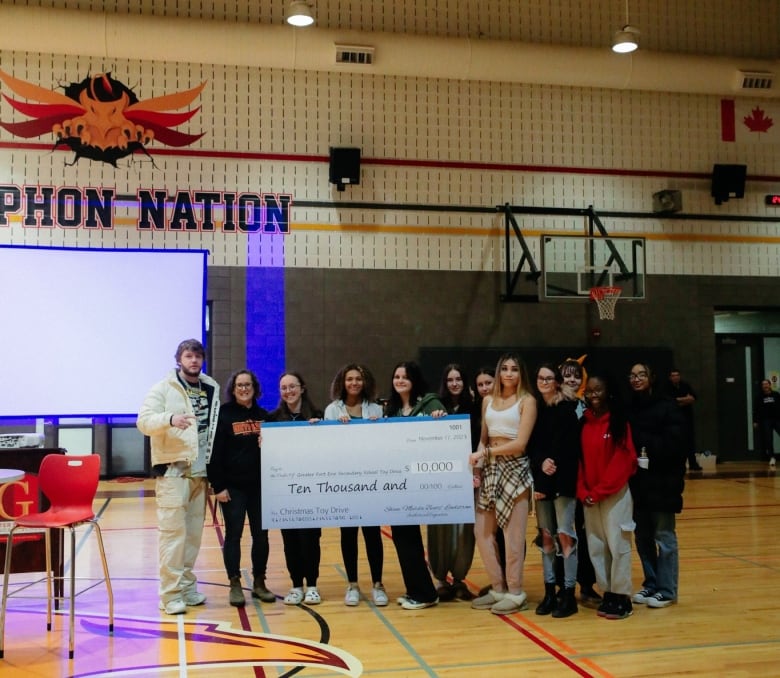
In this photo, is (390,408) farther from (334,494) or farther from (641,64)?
(641,64)

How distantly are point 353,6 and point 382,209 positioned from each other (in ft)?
10.5

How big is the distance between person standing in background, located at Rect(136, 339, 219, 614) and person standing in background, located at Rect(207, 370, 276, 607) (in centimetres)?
9

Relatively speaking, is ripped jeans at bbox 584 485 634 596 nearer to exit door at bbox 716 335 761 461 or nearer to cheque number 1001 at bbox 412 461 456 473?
cheque number 1001 at bbox 412 461 456 473

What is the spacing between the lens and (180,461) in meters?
5.21

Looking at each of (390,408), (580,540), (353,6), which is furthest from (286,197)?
(580,540)

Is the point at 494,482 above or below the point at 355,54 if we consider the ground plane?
below

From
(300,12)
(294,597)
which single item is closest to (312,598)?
(294,597)

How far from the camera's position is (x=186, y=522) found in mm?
5391

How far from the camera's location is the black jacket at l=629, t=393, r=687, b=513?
5.11 metres

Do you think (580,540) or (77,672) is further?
(580,540)

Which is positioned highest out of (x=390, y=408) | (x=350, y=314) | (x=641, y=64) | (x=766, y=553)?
(x=641, y=64)

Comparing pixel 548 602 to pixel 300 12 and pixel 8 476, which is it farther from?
pixel 300 12

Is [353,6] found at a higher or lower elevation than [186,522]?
higher

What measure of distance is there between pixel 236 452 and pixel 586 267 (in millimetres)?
7733
